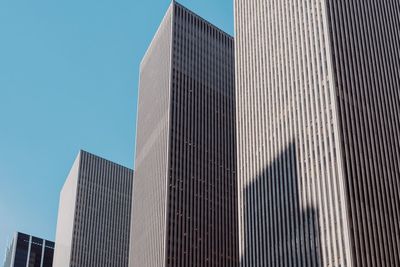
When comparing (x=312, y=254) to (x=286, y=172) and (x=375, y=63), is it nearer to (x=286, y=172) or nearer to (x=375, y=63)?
(x=286, y=172)

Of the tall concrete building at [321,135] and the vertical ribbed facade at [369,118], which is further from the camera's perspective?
the tall concrete building at [321,135]

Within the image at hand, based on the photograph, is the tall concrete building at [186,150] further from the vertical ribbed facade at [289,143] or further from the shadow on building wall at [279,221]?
the shadow on building wall at [279,221]

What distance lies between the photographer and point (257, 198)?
10481 cm

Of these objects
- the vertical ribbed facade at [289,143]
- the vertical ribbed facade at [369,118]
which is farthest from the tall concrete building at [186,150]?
the vertical ribbed facade at [369,118]

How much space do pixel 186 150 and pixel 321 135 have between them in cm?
5839

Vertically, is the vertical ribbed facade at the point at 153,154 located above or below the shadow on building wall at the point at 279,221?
above

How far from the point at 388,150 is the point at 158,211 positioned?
61.0 meters

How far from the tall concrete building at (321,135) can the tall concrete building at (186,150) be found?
3157 cm

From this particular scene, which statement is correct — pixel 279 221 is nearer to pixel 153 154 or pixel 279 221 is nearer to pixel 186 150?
pixel 186 150

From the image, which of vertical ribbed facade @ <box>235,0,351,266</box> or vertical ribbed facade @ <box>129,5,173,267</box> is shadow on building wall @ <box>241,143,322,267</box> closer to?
vertical ribbed facade @ <box>235,0,351,266</box>

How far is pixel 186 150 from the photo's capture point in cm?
14812

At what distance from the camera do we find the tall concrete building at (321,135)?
→ 86.8 m

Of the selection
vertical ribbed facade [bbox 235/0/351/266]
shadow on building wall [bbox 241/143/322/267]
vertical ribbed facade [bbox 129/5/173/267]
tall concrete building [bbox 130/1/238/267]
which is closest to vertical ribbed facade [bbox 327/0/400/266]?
vertical ribbed facade [bbox 235/0/351/266]

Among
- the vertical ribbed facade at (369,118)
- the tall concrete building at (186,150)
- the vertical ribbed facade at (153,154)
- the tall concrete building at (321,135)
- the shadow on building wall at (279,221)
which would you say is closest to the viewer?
the vertical ribbed facade at (369,118)
